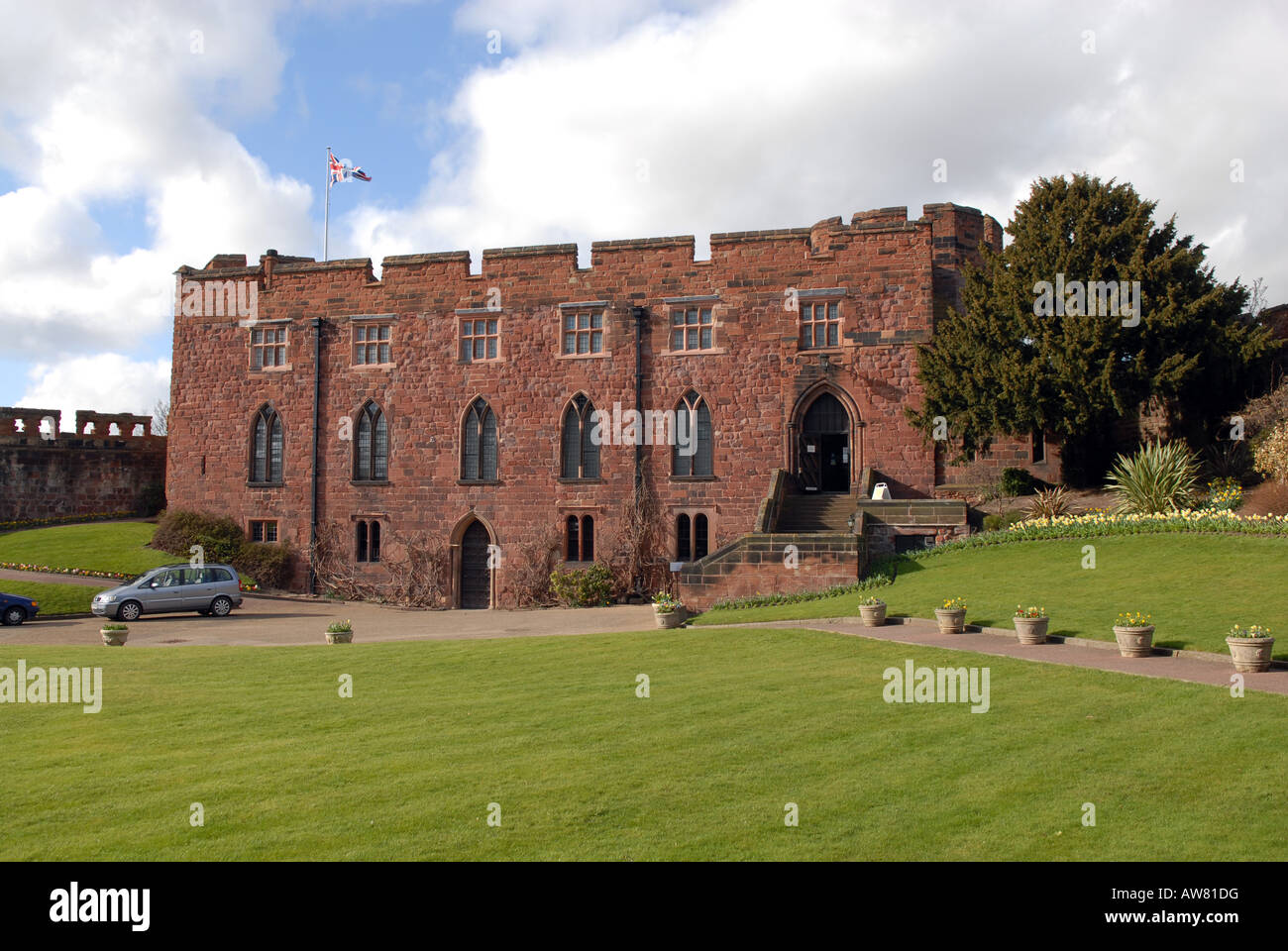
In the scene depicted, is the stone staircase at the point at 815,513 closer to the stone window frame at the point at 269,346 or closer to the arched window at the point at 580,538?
the arched window at the point at 580,538

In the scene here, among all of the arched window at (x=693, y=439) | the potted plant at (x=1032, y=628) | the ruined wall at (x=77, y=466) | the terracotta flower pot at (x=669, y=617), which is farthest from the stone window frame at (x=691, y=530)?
the ruined wall at (x=77, y=466)

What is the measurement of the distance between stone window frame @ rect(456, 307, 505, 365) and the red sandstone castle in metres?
0.07

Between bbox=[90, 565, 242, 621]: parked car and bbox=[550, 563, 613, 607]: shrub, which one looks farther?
bbox=[550, 563, 613, 607]: shrub

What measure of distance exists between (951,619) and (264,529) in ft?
80.8

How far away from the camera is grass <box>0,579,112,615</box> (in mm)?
25500

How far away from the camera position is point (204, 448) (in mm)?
34344

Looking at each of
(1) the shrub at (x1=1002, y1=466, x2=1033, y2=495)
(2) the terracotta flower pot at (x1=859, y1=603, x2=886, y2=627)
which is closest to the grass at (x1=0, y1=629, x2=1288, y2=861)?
(2) the terracotta flower pot at (x1=859, y1=603, x2=886, y2=627)

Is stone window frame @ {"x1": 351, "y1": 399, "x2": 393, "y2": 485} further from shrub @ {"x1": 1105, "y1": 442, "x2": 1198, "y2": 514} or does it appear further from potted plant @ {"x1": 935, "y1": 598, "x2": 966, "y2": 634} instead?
shrub @ {"x1": 1105, "y1": 442, "x2": 1198, "y2": 514}

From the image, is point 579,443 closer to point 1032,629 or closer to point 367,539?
point 367,539

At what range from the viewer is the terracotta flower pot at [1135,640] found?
13.3 metres

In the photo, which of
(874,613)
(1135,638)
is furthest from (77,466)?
(1135,638)

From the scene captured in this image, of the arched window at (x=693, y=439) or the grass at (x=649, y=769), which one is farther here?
the arched window at (x=693, y=439)

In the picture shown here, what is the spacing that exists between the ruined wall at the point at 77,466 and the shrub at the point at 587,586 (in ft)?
65.6
